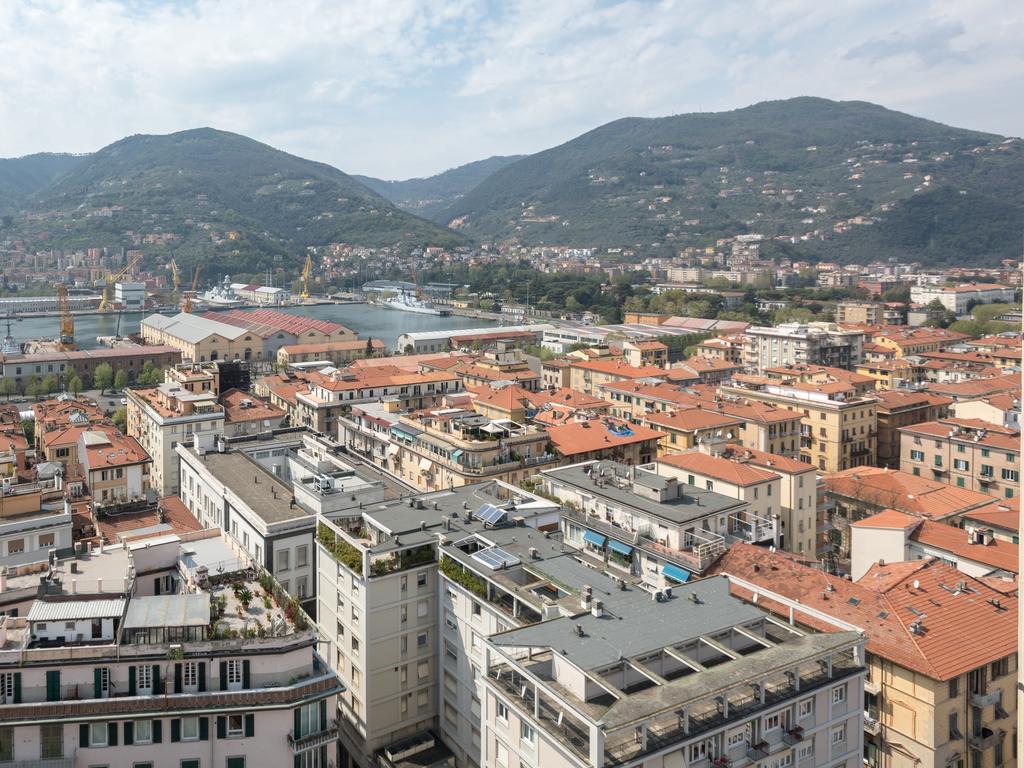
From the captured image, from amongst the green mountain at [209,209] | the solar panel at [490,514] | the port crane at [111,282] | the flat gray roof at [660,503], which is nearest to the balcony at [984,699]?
the flat gray roof at [660,503]

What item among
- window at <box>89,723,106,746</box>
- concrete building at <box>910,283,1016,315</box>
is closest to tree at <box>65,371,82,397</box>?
window at <box>89,723,106,746</box>

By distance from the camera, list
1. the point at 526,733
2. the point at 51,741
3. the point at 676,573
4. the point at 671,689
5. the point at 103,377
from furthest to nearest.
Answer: the point at 103,377 < the point at 676,573 < the point at 51,741 < the point at 526,733 < the point at 671,689

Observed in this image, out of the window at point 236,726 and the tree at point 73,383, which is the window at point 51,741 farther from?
the tree at point 73,383

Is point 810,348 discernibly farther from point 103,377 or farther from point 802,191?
point 802,191

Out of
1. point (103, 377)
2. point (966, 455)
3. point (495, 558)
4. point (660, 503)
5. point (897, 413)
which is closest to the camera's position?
point (495, 558)

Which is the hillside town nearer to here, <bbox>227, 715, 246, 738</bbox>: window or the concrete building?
<bbox>227, 715, 246, 738</bbox>: window

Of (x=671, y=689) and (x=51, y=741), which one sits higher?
(x=671, y=689)

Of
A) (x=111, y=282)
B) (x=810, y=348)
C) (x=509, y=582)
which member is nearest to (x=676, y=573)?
(x=509, y=582)
